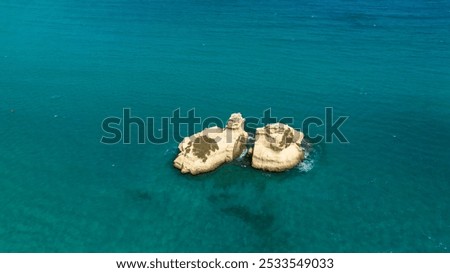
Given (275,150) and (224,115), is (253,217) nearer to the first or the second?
(275,150)

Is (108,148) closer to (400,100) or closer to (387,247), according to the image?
(387,247)

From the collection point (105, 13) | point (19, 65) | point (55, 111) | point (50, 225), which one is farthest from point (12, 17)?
point (50, 225)

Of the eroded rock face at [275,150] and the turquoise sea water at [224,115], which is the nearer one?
the turquoise sea water at [224,115]

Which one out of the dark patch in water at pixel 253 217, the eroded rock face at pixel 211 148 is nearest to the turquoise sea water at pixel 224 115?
the dark patch in water at pixel 253 217
